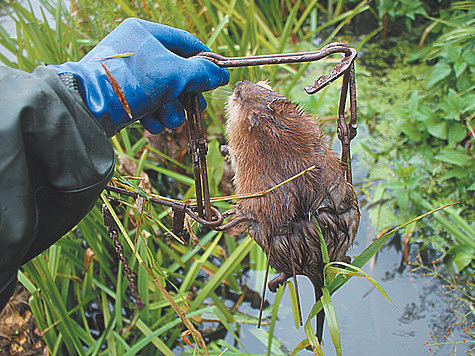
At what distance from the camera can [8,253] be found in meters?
0.86

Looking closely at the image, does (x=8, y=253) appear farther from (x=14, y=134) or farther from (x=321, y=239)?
(x=321, y=239)

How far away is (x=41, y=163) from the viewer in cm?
96

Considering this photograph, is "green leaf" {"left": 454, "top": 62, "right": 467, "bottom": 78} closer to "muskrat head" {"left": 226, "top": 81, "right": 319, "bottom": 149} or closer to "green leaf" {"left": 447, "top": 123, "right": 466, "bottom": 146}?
"green leaf" {"left": 447, "top": 123, "right": 466, "bottom": 146}

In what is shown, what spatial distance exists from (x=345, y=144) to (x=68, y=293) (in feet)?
5.21

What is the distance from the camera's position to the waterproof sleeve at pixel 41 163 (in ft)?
2.83

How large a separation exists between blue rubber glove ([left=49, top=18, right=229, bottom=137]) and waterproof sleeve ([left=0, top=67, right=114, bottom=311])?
0.13 m

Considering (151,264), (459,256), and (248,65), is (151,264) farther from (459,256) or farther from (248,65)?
(459,256)


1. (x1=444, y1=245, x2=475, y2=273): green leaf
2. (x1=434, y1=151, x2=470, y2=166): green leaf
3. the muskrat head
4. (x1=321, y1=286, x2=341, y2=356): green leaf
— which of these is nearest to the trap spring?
the muskrat head

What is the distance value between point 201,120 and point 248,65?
0.20m

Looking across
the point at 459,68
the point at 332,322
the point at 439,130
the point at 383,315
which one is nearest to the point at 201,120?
the point at 332,322

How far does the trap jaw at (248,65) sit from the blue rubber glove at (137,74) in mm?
57

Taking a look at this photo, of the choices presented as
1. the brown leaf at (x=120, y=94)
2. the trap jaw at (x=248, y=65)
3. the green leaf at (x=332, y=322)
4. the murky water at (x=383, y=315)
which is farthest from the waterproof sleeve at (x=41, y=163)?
the murky water at (x=383, y=315)

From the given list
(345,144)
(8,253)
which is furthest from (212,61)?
(8,253)

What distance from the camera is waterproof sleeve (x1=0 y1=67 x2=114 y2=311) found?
862 mm
